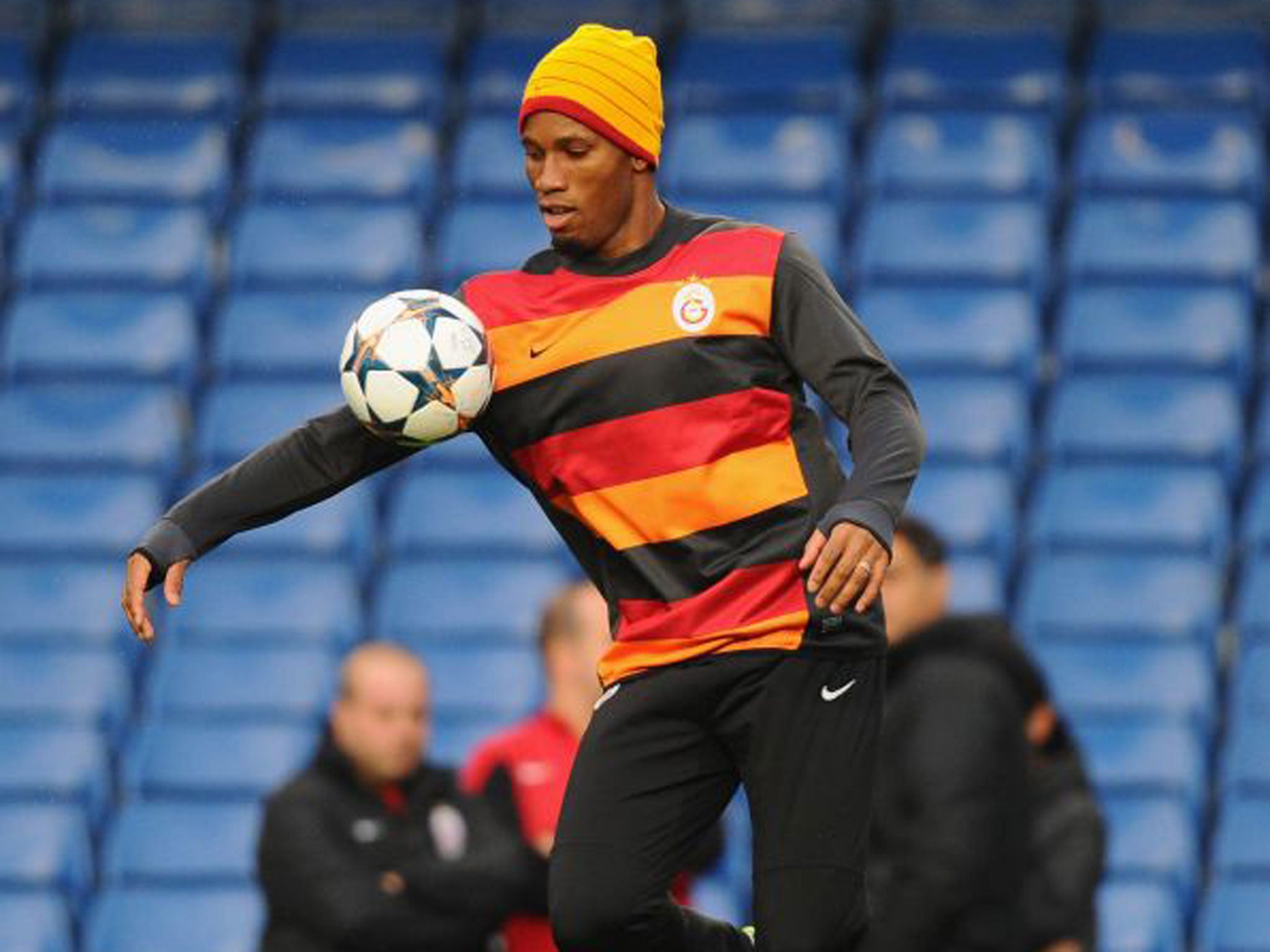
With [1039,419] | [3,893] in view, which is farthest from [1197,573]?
[3,893]

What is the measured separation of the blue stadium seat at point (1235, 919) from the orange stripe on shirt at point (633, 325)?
4417 mm

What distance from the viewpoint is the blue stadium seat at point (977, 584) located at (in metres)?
9.22

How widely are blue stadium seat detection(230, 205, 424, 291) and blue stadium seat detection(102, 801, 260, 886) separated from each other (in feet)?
7.40

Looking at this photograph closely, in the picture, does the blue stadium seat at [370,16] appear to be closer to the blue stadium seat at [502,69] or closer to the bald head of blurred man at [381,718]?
the blue stadium seat at [502,69]

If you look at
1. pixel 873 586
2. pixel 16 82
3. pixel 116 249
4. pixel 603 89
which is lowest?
pixel 873 586

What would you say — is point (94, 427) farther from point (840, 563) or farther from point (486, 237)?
point (840, 563)

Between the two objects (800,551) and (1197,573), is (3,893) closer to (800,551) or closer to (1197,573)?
(1197,573)

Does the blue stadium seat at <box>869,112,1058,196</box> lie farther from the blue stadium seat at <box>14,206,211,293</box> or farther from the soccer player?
the soccer player

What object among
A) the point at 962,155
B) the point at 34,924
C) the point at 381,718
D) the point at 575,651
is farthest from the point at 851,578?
the point at 962,155

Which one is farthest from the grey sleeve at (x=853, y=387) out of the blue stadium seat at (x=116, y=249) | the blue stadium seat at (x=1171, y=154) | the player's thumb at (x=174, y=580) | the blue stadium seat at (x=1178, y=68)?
the blue stadium seat at (x=1178, y=68)

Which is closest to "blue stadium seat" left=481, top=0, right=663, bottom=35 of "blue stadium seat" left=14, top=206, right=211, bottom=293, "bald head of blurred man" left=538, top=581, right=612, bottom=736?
"blue stadium seat" left=14, top=206, right=211, bottom=293

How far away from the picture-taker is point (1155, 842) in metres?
8.84

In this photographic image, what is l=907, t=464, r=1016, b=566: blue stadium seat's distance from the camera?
9.52 m

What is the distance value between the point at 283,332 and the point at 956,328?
8.03ft
